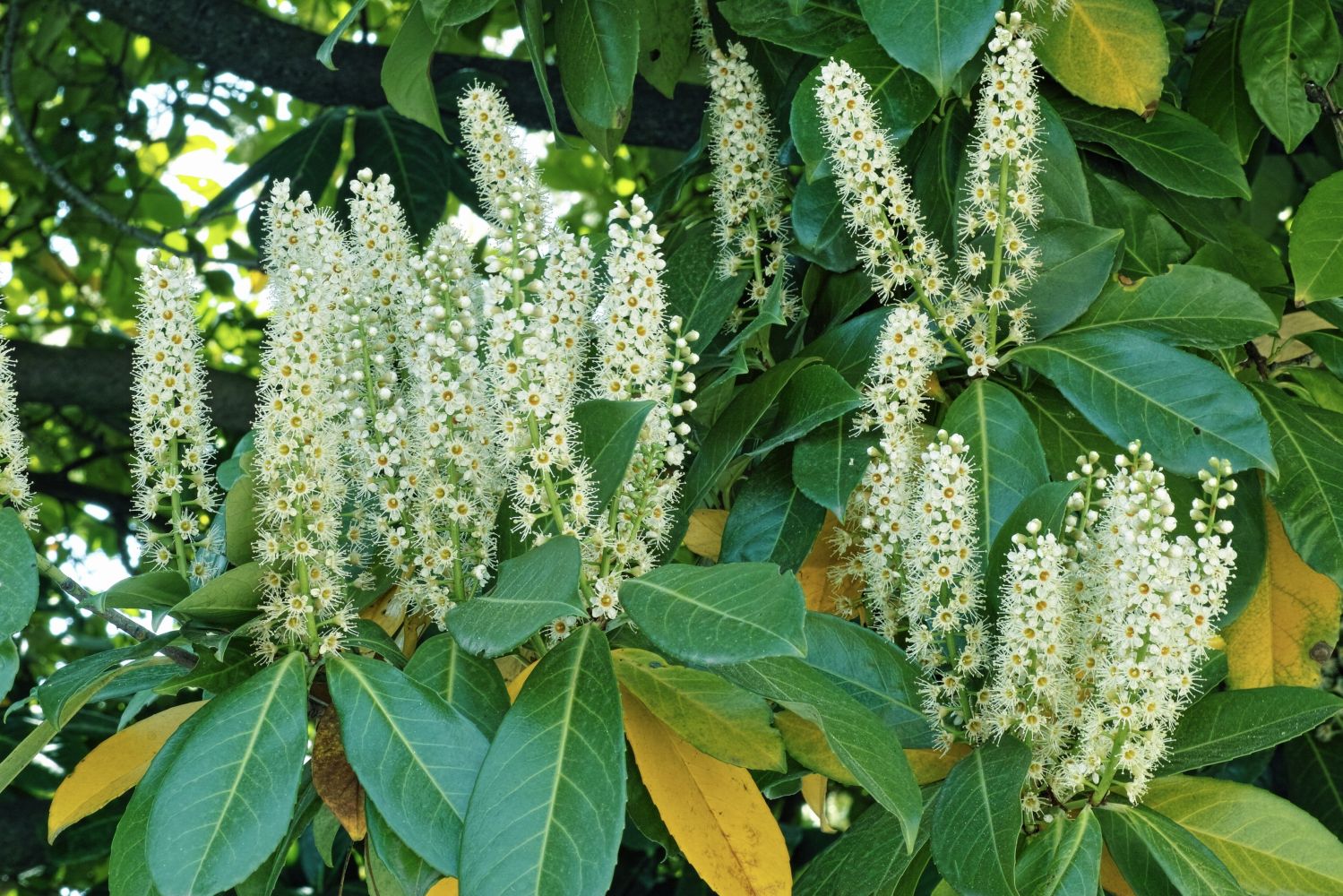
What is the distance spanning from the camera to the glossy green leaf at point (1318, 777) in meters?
2.08

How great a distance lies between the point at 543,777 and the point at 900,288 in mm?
772

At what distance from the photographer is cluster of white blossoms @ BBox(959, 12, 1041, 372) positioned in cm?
138

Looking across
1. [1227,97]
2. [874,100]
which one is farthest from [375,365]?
[1227,97]

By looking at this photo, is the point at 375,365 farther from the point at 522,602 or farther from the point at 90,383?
the point at 90,383

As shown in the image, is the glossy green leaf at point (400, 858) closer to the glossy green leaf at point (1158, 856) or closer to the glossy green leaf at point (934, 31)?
the glossy green leaf at point (1158, 856)

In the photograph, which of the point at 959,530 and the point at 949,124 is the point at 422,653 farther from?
the point at 949,124

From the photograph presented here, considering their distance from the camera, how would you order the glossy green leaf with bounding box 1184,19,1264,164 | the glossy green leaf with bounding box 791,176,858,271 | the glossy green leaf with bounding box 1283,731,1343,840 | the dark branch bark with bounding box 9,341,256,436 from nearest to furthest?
the glossy green leaf with bounding box 791,176,858,271
the glossy green leaf with bounding box 1184,19,1264,164
the glossy green leaf with bounding box 1283,731,1343,840
the dark branch bark with bounding box 9,341,256,436

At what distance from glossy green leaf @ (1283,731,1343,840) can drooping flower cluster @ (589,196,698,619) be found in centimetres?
133

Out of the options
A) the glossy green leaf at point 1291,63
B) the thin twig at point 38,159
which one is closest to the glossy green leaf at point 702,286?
the glossy green leaf at point 1291,63

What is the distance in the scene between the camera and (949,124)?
1.63 m

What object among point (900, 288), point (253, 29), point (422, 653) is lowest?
point (422, 653)

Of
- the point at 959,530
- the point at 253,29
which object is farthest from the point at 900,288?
the point at 253,29

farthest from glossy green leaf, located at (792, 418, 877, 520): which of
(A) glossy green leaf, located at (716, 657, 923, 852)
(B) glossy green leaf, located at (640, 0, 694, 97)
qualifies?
(B) glossy green leaf, located at (640, 0, 694, 97)

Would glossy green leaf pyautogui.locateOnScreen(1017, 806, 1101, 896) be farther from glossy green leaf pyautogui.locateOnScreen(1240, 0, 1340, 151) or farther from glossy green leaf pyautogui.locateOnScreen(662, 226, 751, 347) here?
glossy green leaf pyautogui.locateOnScreen(1240, 0, 1340, 151)
